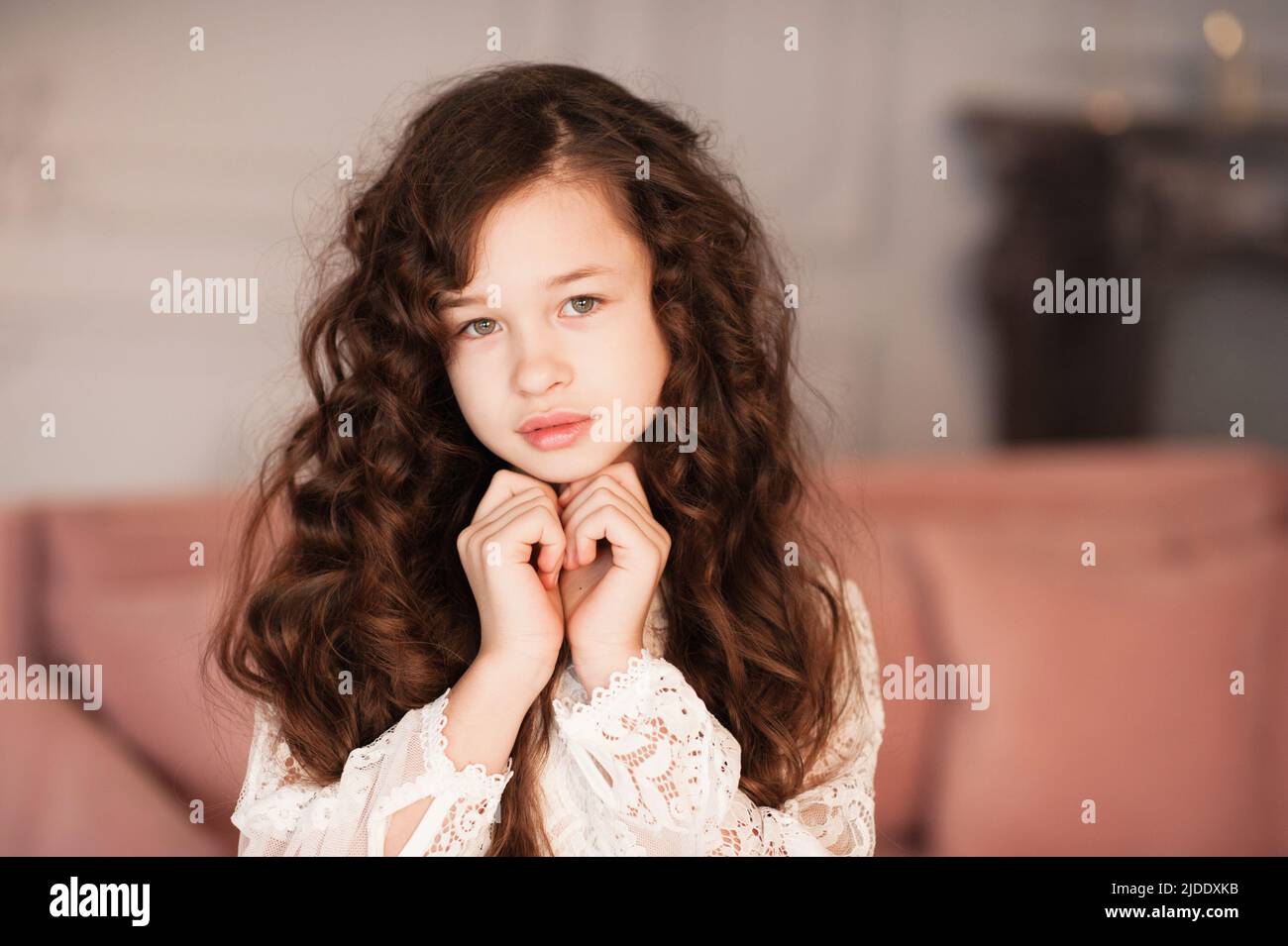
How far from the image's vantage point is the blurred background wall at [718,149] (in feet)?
6.50

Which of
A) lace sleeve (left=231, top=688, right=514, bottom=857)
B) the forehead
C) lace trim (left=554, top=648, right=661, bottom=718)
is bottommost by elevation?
lace sleeve (left=231, top=688, right=514, bottom=857)

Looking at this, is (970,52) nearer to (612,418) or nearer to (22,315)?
(612,418)

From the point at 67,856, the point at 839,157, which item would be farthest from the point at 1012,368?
the point at 67,856

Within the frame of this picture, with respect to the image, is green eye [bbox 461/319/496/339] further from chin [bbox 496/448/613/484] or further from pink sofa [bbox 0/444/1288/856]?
pink sofa [bbox 0/444/1288/856]

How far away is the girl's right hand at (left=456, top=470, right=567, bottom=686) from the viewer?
0.98 metres

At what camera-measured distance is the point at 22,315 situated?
1.99 m

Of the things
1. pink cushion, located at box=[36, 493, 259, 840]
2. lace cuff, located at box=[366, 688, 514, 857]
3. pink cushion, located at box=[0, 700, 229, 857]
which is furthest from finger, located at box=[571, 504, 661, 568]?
pink cushion, located at box=[0, 700, 229, 857]

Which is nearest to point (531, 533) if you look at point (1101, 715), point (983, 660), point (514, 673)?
point (514, 673)

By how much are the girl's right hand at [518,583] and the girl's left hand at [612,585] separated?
0.02 metres

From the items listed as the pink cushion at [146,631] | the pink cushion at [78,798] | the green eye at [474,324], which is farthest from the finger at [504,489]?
the pink cushion at [78,798]

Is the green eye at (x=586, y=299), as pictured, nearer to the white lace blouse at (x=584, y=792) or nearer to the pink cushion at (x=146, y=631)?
the white lace blouse at (x=584, y=792)

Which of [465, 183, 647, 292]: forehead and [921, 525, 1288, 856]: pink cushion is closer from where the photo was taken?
[465, 183, 647, 292]: forehead

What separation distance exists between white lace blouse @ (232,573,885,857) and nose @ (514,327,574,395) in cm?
26

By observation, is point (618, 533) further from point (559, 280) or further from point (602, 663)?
point (559, 280)
